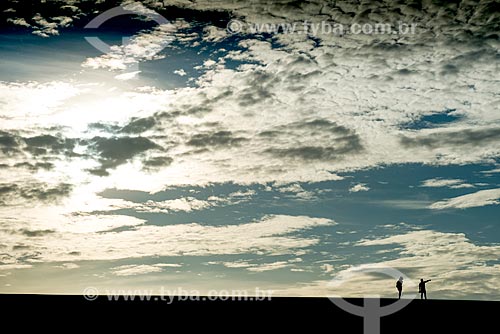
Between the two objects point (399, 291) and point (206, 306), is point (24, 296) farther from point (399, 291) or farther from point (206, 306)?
point (399, 291)

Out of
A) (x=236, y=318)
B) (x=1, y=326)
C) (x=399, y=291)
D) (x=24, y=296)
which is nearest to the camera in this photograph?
(x=1, y=326)

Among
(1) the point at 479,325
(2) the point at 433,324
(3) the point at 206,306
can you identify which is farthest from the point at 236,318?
(1) the point at 479,325

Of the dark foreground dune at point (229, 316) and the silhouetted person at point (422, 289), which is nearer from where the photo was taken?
the dark foreground dune at point (229, 316)

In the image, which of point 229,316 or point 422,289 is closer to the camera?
point 229,316

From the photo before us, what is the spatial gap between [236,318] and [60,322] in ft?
20.5

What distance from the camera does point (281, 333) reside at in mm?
22297

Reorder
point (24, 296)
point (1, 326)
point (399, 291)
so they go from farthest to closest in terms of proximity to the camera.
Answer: point (399, 291) < point (24, 296) < point (1, 326)

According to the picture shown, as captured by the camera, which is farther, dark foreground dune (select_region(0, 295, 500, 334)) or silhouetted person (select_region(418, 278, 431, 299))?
silhouetted person (select_region(418, 278, 431, 299))

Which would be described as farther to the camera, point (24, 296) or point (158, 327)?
point (24, 296)

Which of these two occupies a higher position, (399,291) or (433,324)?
(399,291)

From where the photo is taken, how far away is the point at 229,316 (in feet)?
76.1

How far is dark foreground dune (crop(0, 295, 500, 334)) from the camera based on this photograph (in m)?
22.2

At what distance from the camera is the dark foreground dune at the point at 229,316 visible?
22219mm

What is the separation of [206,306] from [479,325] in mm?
10268
